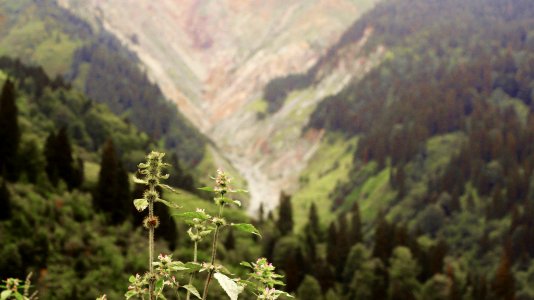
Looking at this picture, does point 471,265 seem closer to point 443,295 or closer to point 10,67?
point 443,295

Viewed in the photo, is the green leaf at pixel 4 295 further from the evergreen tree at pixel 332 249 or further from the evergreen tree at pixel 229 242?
the evergreen tree at pixel 332 249

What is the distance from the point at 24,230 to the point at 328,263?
7362 centimetres

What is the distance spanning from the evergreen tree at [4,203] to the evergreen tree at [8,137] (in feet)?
29.3

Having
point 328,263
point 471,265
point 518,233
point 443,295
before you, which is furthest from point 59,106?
point 518,233

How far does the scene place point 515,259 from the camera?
16800cm

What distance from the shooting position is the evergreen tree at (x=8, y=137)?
9394 centimetres

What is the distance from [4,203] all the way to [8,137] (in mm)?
17008

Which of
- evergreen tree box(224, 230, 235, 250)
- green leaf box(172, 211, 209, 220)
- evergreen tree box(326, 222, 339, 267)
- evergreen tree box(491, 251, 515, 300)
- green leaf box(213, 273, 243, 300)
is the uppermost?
evergreen tree box(326, 222, 339, 267)

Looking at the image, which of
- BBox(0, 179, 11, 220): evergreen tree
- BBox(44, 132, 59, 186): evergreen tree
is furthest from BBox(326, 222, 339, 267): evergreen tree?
BBox(0, 179, 11, 220): evergreen tree

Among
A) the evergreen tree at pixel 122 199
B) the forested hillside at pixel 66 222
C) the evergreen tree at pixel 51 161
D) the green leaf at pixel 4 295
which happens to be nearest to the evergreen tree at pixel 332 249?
the forested hillside at pixel 66 222

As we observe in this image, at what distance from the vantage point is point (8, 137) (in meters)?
96.1

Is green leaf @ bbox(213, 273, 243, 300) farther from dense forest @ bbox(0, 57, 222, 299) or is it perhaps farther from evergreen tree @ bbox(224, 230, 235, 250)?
evergreen tree @ bbox(224, 230, 235, 250)

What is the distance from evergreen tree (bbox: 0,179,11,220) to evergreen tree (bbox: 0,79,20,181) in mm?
8938

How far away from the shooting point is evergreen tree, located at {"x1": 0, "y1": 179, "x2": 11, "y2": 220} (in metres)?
82.2
